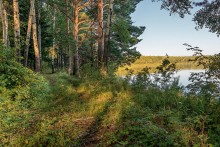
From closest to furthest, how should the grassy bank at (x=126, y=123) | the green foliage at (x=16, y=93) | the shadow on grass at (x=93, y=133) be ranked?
the grassy bank at (x=126, y=123) < the shadow on grass at (x=93, y=133) < the green foliage at (x=16, y=93)

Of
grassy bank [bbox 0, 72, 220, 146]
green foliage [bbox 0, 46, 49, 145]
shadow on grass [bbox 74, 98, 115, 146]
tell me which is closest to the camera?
grassy bank [bbox 0, 72, 220, 146]

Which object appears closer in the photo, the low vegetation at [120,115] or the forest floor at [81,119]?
the low vegetation at [120,115]

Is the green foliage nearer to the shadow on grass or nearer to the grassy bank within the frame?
the grassy bank

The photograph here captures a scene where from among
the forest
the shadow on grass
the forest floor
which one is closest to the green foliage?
the forest

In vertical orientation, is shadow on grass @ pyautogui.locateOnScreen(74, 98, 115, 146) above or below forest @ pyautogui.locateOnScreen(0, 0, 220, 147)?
below

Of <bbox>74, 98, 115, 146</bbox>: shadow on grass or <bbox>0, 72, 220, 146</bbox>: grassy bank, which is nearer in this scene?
<bbox>0, 72, 220, 146</bbox>: grassy bank

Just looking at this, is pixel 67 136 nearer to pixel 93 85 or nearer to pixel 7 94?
pixel 7 94

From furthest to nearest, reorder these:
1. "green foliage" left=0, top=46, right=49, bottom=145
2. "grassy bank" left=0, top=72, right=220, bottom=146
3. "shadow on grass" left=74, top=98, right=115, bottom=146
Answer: "green foliage" left=0, top=46, right=49, bottom=145 → "shadow on grass" left=74, top=98, right=115, bottom=146 → "grassy bank" left=0, top=72, right=220, bottom=146

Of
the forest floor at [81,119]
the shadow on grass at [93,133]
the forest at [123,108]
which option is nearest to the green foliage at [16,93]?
the forest at [123,108]

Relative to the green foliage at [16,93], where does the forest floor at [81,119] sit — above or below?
below

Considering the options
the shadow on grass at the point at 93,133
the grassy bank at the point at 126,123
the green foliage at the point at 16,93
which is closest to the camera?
the grassy bank at the point at 126,123

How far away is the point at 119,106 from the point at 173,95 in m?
1.64

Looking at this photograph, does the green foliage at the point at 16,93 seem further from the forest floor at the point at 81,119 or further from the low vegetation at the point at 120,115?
the forest floor at the point at 81,119

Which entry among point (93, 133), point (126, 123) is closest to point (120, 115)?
point (126, 123)
